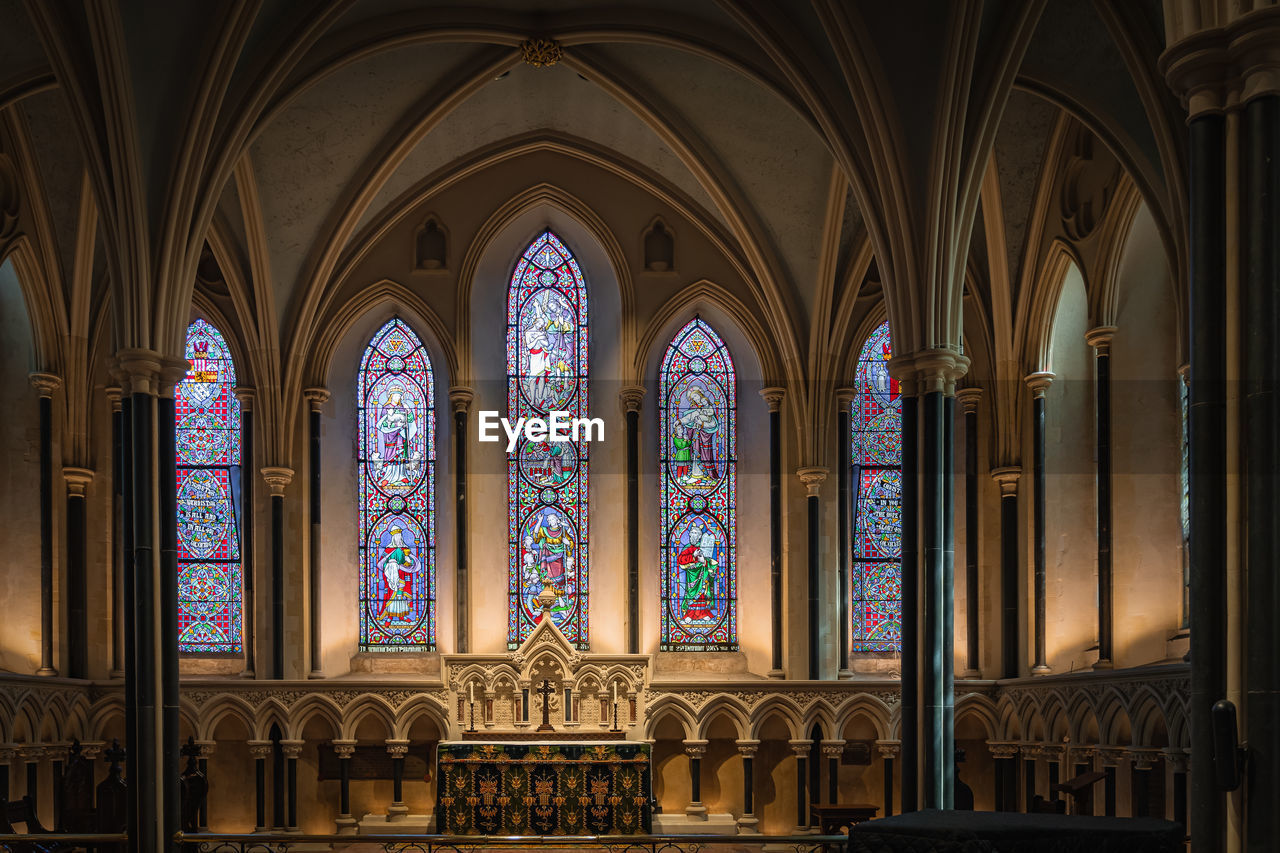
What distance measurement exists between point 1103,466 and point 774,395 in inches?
192

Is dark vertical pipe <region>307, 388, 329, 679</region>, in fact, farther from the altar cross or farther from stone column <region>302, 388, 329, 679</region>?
the altar cross

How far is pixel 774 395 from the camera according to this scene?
20.2m

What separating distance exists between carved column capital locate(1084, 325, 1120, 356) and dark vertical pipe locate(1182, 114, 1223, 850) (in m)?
9.56

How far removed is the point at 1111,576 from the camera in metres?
16.5

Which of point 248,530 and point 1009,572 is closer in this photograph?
point 1009,572

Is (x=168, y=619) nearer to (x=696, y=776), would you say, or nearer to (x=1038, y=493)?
(x=696, y=776)

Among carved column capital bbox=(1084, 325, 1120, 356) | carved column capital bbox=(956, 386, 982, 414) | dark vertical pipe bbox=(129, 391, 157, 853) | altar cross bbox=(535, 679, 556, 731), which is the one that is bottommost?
altar cross bbox=(535, 679, 556, 731)

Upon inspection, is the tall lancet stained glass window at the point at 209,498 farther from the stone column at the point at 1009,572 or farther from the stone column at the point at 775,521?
the stone column at the point at 1009,572

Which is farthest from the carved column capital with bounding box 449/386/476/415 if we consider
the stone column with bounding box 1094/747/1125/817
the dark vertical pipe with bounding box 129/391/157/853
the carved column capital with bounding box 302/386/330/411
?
the stone column with bounding box 1094/747/1125/817

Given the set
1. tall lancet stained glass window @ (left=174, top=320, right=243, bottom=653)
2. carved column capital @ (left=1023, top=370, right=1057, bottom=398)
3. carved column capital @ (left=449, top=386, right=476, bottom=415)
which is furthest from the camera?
carved column capital @ (left=449, top=386, right=476, bottom=415)

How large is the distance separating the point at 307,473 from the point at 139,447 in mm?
6601

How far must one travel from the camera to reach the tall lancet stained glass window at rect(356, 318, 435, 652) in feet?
66.3

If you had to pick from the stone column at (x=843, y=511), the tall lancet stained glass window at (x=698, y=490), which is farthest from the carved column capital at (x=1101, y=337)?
the tall lancet stained glass window at (x=698, y=490)

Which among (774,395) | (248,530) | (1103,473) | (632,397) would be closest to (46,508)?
(248,530)
